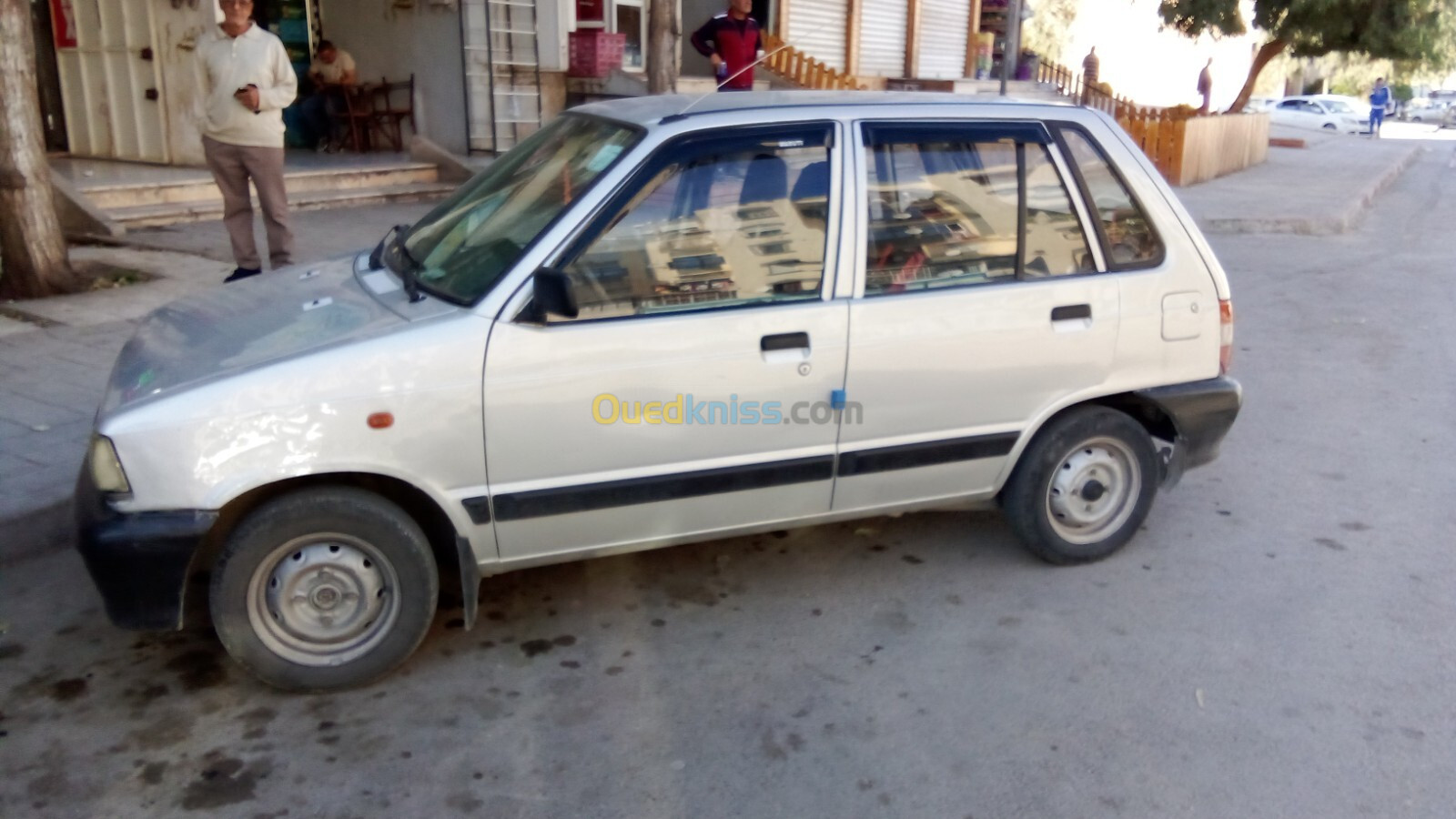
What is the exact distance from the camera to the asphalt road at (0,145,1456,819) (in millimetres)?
3064

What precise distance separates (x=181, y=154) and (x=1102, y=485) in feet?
35.7

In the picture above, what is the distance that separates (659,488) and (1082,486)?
1.74 meters

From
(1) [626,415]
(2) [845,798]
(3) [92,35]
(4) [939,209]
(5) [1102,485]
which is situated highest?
(3) [92,35]

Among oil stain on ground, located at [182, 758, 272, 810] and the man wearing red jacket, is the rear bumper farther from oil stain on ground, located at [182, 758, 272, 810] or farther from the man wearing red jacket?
the man wearing red jacket

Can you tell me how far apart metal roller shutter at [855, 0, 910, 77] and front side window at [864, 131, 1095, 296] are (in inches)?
679

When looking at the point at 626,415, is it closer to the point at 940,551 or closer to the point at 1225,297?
the point at 940,551

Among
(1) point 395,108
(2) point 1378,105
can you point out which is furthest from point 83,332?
(2) point 1378,105

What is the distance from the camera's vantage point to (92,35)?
41.1 ft

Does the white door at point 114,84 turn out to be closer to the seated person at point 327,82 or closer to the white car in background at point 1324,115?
the seated person at point 327,82

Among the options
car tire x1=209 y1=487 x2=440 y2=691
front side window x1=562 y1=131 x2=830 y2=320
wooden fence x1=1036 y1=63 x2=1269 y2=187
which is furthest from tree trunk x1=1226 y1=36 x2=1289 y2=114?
car tire x1=209 y1=487 x2=440 y2=691

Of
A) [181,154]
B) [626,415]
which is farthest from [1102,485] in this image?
[181,154]

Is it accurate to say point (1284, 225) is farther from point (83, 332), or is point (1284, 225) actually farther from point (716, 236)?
point (83, 332)

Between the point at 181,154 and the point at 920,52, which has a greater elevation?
the point at 920,52

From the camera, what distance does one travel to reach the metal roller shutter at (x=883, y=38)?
2058 centimetres
